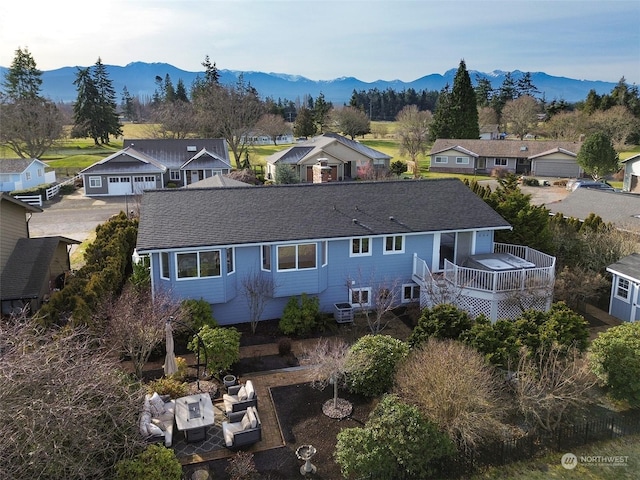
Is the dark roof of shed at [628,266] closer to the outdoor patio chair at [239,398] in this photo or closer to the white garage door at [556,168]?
the outdoor patio chair at [239,398]

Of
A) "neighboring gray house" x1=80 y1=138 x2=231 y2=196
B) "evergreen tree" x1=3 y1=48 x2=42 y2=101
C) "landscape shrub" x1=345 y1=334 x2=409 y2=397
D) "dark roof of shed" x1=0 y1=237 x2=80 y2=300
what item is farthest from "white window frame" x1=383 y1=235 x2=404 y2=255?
"evergreen tree" x1=3 y1=48 x2=42 y2=101

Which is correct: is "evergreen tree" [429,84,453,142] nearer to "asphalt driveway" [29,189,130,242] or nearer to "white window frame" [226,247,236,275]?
"asphalt driveway" [29,189,130,242]

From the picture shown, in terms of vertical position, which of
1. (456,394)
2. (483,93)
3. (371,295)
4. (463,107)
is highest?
(483,93)

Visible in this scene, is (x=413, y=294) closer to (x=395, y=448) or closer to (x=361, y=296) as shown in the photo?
(x=361, y=296)

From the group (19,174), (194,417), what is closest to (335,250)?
(194,417)

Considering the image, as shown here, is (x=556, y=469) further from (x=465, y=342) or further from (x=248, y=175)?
(x=248, y=175)

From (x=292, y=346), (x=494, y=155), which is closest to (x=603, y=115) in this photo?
(x=494, y=155)
